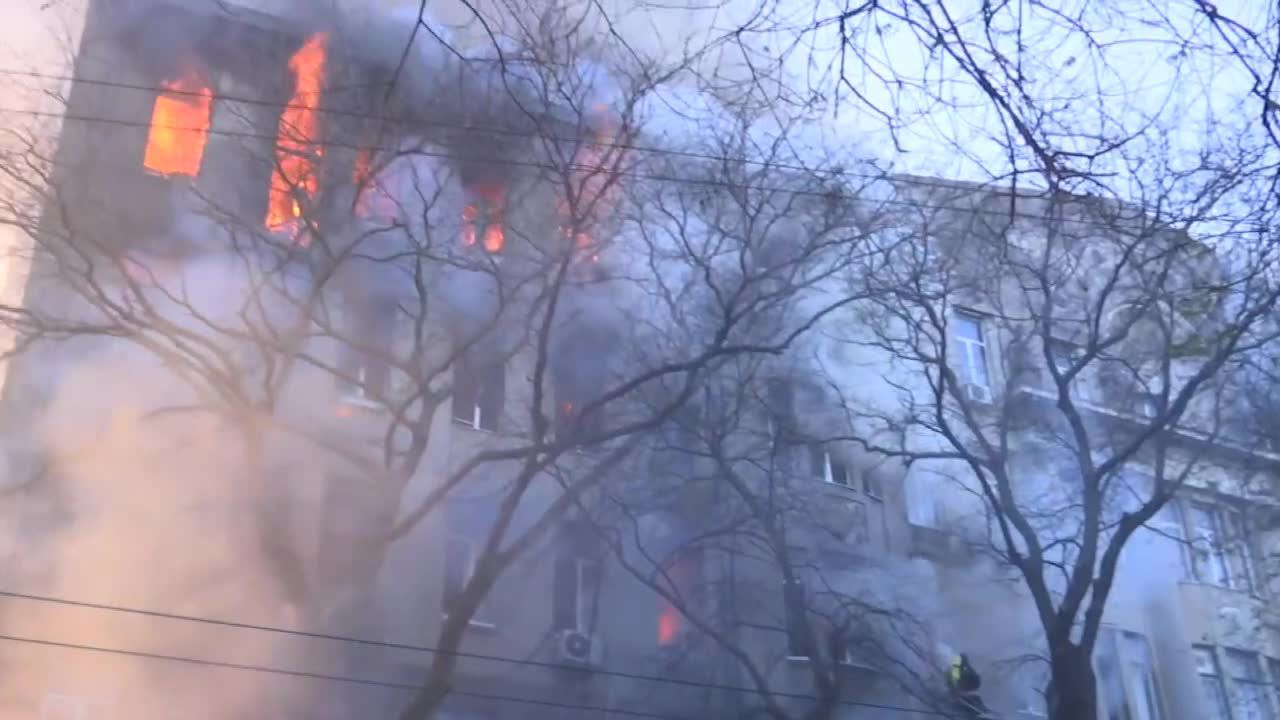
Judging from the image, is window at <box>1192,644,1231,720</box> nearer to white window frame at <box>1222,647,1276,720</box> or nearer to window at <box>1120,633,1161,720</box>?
white window frame at <box>1222,647,1276,720</box>

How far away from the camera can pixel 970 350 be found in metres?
9.95

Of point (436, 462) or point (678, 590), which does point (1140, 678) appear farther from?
point (436, 462)

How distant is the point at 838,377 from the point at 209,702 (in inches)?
208

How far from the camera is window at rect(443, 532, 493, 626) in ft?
23.6

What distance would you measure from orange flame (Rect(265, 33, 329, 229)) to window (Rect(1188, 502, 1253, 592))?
784 cm

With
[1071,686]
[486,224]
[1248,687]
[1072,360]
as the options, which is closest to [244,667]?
[486,224]

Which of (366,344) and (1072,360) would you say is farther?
(1072,360)

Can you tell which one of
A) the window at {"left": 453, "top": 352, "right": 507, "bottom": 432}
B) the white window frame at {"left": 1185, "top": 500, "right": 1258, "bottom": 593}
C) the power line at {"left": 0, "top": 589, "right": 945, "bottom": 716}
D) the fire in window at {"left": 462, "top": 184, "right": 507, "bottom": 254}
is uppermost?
the fire in window at {"left": 462, "top": 184, "right": 507, "bottom": 254}

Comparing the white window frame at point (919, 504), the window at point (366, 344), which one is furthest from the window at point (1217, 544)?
the window at point (366, 344)

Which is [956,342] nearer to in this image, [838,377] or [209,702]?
[838,377]

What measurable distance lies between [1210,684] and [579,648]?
614 centimetres

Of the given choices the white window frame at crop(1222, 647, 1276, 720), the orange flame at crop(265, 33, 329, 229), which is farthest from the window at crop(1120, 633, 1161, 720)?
the orange flame at crop(265, 33, 329, 229)

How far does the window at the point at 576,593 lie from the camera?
758cm

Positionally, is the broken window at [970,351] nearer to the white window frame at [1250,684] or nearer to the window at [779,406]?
the window at [779,406]
